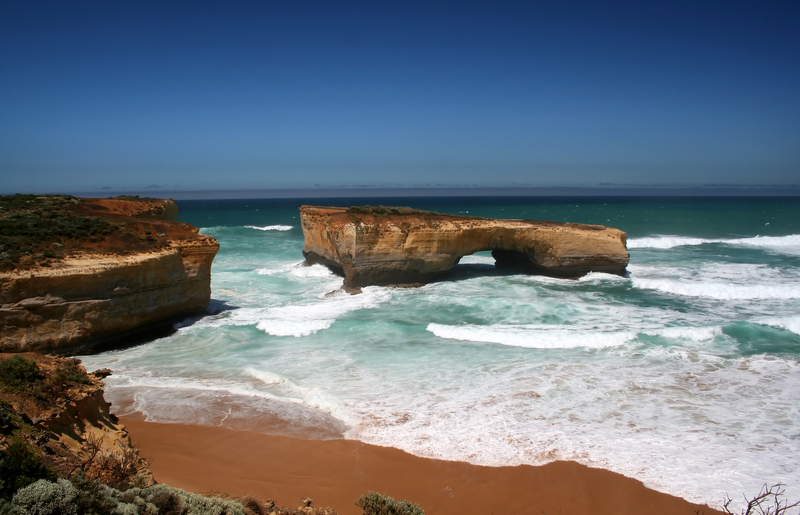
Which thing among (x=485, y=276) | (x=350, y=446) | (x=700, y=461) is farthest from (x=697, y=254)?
(x=350, y=446)

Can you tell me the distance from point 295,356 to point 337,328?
2404 millimetres

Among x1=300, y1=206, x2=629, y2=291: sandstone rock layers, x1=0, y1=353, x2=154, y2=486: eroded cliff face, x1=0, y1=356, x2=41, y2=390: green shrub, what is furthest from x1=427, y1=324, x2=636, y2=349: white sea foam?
x1=0, y1=356, x2=41, y2=390: green shrub

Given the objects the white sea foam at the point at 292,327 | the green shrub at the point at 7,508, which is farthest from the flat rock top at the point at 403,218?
the green shrub at the point at 7,508

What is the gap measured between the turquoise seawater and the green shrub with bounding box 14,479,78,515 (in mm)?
4735

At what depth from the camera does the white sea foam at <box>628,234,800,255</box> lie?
108ft

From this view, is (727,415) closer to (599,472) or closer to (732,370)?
(732,370)

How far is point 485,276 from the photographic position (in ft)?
71.5

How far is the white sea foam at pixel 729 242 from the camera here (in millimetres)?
32909

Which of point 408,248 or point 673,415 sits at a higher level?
point 408,248

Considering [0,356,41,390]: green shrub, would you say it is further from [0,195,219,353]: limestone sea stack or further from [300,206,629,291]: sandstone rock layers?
[300,206,629,291]: sandstone rock layers

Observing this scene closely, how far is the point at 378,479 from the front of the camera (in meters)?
6.94

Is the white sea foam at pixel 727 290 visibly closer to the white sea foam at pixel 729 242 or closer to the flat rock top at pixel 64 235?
the white sea foam at pixel 729 242

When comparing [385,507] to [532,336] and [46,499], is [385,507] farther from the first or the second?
[532,336]

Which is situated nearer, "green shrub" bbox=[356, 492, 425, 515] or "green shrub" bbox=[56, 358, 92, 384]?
"green shrub" bbox=[356, 492, 425, 515]
